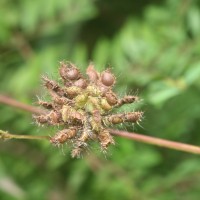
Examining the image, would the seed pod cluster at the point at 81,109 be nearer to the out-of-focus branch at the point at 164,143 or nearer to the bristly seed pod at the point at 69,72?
the bristly seed pod at the point at 69,72

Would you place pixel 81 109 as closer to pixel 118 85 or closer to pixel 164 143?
pixel 164 143

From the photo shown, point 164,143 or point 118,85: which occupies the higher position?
point 118,85

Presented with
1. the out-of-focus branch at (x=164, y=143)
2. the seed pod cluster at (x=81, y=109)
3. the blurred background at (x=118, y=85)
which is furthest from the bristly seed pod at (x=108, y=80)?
the blurred background at (x=118, y=85)

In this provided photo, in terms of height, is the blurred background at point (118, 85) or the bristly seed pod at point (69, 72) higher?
the blurred background at point (118, 85)

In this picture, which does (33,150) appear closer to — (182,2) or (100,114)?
(182,2)

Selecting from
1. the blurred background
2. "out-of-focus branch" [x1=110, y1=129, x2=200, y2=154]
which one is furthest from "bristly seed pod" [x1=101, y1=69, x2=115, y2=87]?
the blurred background

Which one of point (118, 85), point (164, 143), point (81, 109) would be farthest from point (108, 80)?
point (118, 85)

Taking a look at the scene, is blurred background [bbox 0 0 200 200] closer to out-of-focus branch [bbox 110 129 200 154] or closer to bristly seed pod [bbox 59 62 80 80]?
out-of-focus branch [bbox 110 129 200 154]
